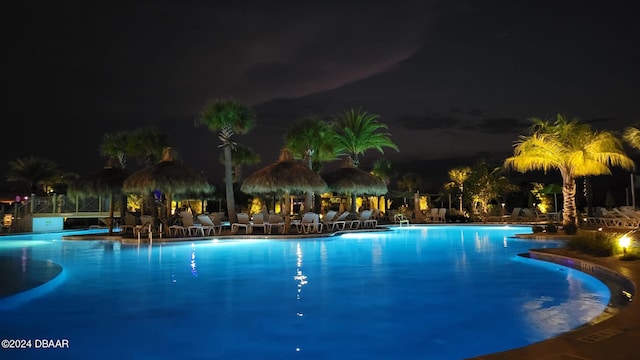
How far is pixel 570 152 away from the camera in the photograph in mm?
16062

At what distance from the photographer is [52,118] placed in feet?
125

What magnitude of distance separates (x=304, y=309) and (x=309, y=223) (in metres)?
13.3

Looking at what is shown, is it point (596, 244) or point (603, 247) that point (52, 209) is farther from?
point (603, 247)

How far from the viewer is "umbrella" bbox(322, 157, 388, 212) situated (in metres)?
23.1

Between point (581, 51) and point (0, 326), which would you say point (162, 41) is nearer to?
point (581, 51)

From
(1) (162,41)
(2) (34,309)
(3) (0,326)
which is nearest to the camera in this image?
(3) (0,326)

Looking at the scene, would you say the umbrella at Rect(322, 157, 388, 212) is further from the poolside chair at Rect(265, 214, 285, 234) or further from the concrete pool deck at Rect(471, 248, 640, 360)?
the concrete pool deck at Rect(471, 248, 640, 360)

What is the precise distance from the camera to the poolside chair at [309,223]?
19.0 metres

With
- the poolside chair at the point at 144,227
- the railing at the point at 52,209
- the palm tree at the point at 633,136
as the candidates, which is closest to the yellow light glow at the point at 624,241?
the palm tree at the point at 633,136

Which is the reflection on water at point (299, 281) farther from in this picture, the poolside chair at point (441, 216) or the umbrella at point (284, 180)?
the poolside chair at point (441, 216)

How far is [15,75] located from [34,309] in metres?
32.8

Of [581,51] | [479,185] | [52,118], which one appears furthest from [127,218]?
[52,118]

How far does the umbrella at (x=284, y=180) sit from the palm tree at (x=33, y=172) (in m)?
25.9

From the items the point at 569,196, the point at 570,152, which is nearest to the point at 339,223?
the point at 569,196
